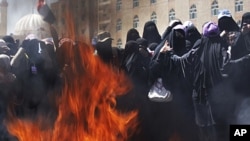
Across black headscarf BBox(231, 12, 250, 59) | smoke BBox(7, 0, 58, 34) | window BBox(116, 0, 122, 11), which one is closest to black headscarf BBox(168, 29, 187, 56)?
black headscarf BBox(231, 12, 250, 59)

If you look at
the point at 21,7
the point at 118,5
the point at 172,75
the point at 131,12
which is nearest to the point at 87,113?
the point at 172,75

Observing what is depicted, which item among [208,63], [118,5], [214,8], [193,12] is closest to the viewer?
[208,63]

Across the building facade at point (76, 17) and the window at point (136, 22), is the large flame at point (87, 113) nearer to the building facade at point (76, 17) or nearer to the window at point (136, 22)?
the building facade at point (76, 17)

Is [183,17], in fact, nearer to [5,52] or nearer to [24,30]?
[24,30]

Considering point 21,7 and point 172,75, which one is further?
point 21,7

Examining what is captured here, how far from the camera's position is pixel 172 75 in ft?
17.8

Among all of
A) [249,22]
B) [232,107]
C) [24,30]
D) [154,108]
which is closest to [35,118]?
[154,108]

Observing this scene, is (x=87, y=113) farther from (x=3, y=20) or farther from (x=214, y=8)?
(x=214, y=8)

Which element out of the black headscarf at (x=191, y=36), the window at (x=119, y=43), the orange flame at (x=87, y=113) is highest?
the black headscarf at (x=191, y=36)

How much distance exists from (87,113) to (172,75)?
0.98 m

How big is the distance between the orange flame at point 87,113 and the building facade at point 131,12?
663mm

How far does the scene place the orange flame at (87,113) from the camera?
5.57 m

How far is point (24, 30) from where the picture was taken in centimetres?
934

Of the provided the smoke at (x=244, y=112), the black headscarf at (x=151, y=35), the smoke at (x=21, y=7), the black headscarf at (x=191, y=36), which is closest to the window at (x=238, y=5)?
the black headscarf at (x=151, y=35)
